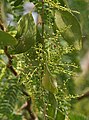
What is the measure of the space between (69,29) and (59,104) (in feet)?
0.64

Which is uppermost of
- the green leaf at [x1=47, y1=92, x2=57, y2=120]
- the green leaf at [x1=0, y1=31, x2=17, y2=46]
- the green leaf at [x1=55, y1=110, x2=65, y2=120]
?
the green leaf at [x1=0, y1=31, x2=17, y2=46]

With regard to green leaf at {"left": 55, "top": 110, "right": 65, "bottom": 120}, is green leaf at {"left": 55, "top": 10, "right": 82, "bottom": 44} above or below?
above

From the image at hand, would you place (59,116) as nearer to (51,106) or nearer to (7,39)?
(51,106)

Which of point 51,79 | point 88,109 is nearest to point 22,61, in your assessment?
point 51,79

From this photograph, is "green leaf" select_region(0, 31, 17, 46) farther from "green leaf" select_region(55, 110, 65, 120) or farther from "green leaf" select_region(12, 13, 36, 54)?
"green leaf" select_region(55, 110, 65, 120)

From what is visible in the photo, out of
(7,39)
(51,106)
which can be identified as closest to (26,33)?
(7,39)

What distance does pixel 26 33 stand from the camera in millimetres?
1102

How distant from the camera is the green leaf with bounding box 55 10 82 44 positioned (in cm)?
112

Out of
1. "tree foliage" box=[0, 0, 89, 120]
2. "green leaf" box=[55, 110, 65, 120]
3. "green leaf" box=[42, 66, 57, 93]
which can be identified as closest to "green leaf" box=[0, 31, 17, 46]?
"tree foliage" box=[0, 0, 89, 120]

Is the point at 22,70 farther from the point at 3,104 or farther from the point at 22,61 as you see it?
the point at 3,104

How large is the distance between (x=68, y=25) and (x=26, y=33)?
105mm

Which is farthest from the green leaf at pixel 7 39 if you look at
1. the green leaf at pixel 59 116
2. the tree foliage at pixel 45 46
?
the green leaf at pixel 59 116

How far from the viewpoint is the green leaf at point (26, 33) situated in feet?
3.60

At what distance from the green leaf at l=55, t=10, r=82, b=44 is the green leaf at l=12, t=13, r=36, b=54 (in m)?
0.07
